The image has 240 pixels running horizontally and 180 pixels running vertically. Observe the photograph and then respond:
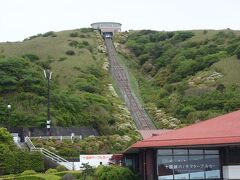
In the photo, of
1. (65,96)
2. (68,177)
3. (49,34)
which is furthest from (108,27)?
(68,177)

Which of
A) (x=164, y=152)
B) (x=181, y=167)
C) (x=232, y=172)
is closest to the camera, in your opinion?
(x=232, y=172)

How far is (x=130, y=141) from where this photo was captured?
185ft

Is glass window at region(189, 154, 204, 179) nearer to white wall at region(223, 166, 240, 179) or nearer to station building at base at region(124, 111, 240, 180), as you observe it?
station building at base at region(124, 111, 240, 180)

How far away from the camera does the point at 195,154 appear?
3256 centimetres

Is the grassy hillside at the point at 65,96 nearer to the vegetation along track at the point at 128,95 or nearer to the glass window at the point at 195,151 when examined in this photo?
the vegetation along track at the point at 128,95

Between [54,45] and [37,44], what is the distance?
352cm

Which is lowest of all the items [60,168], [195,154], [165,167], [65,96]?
[60,168]

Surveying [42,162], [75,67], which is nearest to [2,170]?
[42,162]

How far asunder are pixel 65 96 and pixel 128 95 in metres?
20.8

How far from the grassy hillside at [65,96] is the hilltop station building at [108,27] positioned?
38.9 meters

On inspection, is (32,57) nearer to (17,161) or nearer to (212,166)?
(17,161)

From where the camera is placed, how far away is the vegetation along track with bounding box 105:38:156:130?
73438 millimetres

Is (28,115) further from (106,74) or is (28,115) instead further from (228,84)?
(106,74)

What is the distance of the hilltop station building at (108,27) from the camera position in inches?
5544
